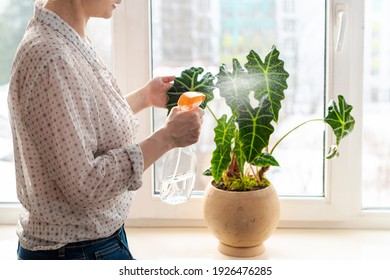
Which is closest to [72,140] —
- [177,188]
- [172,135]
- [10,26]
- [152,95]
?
[172,135]

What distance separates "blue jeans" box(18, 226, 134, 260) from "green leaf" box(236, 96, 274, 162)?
1.31 feet

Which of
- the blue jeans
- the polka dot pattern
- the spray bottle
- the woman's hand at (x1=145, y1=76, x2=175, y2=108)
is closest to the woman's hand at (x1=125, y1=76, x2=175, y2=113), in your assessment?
the woman's hand at (x1=145, y1=76, x2=175, y2=108)

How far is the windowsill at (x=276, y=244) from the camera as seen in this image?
159 centimetres

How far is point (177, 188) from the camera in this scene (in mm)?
1576

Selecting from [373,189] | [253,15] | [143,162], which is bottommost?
[373,189]

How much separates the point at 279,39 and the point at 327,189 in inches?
17.7

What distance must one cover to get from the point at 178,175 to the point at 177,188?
2.2 inches

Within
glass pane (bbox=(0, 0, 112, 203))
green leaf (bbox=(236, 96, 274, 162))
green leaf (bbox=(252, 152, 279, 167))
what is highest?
glass pane (bbox=(0, 0, 112, 203))

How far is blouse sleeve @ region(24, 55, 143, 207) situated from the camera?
1.04 metres

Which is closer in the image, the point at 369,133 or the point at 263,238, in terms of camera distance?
the point at 263,238

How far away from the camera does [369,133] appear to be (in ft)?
5.65

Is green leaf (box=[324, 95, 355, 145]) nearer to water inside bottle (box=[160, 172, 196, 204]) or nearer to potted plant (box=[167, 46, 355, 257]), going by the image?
potted plant (box=[167, 46, 355, 257])

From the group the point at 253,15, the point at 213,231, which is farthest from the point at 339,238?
the point at 253,15

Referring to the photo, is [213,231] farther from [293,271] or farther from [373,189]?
[373,189]
